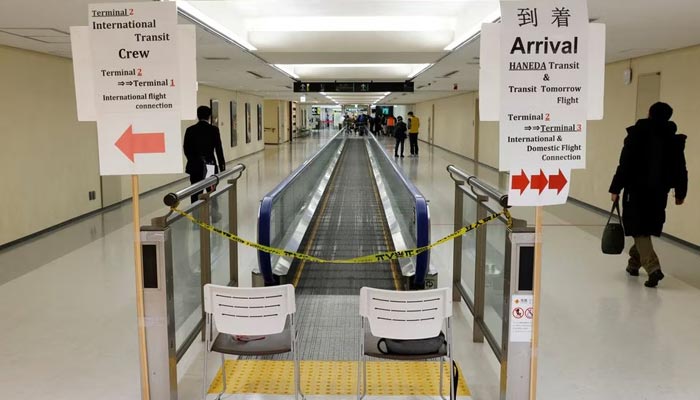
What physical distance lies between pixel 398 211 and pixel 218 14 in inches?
147

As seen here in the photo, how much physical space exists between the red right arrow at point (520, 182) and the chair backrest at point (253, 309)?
142cm

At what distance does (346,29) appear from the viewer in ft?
33.8

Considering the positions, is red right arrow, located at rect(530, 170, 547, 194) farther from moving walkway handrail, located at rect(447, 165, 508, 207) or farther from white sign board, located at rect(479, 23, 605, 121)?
moving walkway handrail, located at rect(447, 165, 508, 207)

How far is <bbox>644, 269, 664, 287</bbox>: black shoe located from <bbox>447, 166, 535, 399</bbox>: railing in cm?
217

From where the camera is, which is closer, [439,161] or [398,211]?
[398,211]

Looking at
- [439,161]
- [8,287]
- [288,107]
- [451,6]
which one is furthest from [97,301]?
[288,107]

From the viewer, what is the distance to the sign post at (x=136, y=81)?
3.29 metres

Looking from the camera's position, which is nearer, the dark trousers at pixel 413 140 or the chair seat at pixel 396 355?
the chair seat at pixel 396 355

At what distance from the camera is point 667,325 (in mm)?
5430

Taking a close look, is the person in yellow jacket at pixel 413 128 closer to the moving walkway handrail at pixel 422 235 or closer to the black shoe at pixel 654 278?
the black shoe at pixel 654 278

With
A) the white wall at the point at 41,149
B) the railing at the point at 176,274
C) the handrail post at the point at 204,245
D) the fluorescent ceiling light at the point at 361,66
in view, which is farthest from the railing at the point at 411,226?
the fluorescent ceiling light at the point at 361,66

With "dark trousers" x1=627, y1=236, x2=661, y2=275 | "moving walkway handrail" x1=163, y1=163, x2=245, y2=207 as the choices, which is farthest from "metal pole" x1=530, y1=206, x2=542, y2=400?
"dark trousers" x1=627, y1=236, x2=661, y2=275

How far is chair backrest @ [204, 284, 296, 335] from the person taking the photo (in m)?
3.58

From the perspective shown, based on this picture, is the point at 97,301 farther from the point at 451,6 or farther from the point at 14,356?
the point at 451,6
